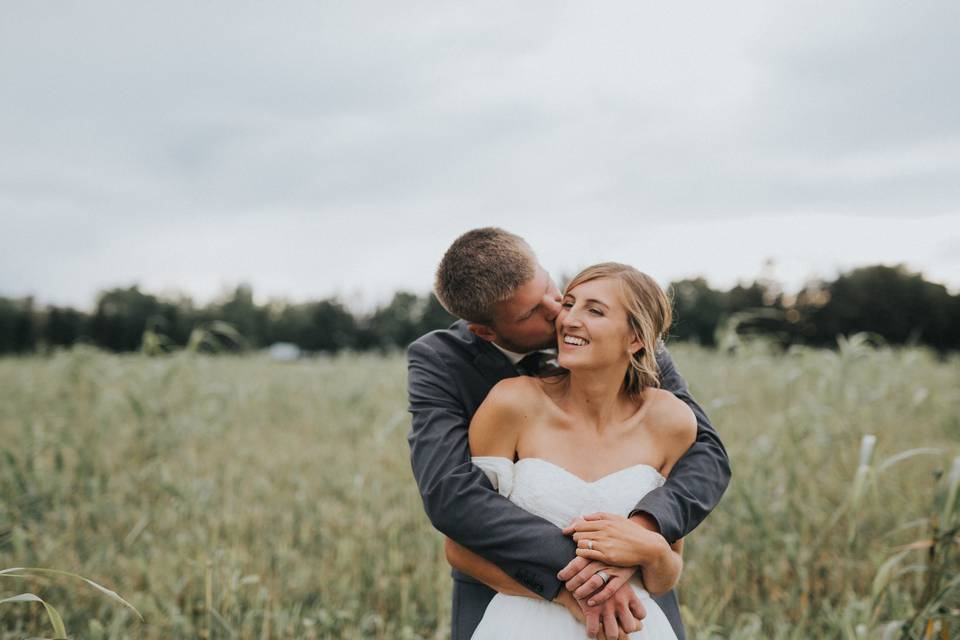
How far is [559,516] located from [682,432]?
0.48 meters

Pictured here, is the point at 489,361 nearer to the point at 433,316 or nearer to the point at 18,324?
the point at 433,316

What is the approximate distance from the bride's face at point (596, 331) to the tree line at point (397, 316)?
2625 centimetres

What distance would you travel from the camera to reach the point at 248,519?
178 inches

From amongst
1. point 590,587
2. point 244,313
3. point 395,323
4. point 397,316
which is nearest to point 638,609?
point 590,587

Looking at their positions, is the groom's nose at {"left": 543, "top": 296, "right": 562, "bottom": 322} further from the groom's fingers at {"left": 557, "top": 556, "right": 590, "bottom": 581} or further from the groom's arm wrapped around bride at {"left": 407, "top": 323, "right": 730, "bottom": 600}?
the groom's fingers at {"left": 557, "top": 556, "right": 590, "bottom": 581}

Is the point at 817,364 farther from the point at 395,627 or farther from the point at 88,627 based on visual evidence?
the point at 88,627

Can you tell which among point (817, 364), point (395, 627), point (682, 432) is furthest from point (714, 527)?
point (682, 432)

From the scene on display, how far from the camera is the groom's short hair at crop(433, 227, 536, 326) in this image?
7.18 ft

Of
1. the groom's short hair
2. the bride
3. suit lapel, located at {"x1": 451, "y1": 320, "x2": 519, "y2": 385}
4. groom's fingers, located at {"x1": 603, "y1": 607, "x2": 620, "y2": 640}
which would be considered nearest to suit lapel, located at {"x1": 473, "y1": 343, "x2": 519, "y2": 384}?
suit lapel, located at {"x1": 451, "y1": 320, "x2": 519, "y2": 385}

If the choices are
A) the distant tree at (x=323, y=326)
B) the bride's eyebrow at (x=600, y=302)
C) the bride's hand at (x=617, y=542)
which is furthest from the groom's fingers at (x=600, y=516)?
the distant tree at (x=323, y=326)

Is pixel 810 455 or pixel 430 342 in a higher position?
pixel 430 342

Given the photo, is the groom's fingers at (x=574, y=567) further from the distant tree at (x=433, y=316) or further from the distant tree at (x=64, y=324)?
the distant tree at (x=64, y=324)

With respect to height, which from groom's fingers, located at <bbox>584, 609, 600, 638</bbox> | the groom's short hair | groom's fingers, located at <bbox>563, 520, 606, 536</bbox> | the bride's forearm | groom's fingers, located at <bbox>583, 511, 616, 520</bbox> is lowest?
groom's fingers, located at <bbox>584, 609, 600, 638</bbox>

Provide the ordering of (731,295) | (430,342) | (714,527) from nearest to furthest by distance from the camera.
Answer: (430,342) < (714,527) < (731,295)
